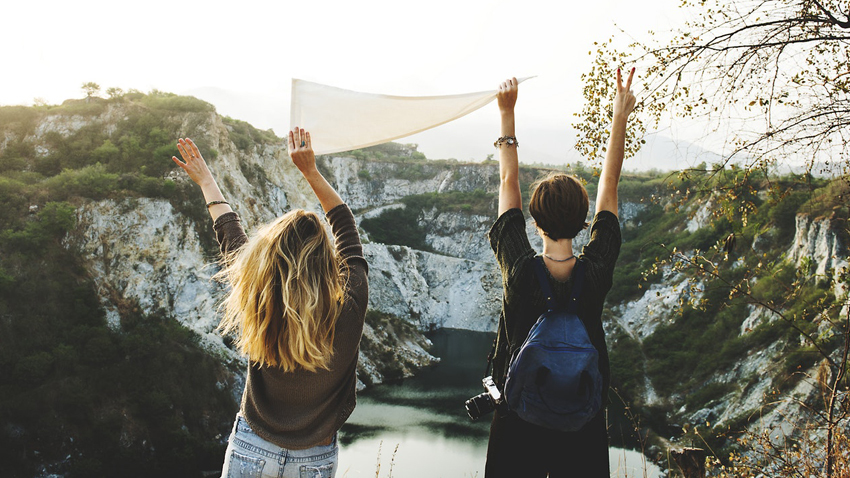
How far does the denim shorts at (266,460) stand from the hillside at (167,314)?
452 inches

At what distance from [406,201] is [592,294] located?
2434 inches

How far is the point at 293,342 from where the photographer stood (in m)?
1.36

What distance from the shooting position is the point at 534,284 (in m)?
1.54

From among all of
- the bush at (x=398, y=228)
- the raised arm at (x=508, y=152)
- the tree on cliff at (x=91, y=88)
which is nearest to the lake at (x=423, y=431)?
the raised arm at (x=508, y=152)

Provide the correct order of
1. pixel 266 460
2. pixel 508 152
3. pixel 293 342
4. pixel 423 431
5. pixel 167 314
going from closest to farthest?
pixel 293 342
pixel 266 460
pixel 508 152
pixel 423 431
pixel 167 314

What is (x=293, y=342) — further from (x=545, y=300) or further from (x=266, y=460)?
(x=545, y=300)

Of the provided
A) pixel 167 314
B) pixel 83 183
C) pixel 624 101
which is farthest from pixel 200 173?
pixel 83 183

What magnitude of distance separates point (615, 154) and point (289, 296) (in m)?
1.23

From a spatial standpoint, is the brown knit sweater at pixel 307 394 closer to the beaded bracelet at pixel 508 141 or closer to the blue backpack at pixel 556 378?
the blue backpack at pixel 556 378

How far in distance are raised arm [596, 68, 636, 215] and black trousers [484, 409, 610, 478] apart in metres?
0.68

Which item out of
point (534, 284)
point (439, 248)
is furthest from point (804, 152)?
point (439, 248)

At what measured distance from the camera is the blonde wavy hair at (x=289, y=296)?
138 cm

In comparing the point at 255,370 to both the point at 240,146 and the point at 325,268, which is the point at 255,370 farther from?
the point at 240,146

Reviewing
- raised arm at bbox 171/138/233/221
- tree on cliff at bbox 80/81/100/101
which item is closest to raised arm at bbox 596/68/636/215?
raised arm at bbox 171/138/233/221
